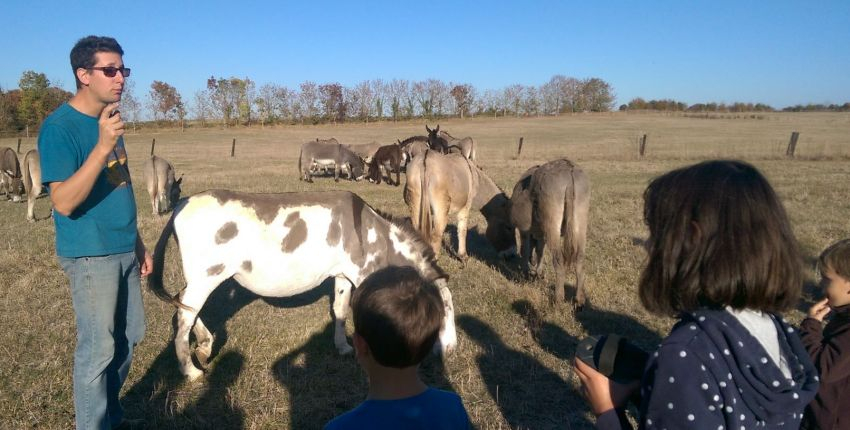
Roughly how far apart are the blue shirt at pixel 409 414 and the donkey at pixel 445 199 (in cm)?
705

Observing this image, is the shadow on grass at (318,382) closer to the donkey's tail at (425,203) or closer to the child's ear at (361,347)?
the child's ear at (361,347)

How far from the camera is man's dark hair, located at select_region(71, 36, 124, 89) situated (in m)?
2.97

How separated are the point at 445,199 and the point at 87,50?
22.8 feet

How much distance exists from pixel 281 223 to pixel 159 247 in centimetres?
114

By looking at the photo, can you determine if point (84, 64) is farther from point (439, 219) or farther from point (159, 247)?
point (439, 219)

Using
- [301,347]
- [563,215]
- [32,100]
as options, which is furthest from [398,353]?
[32,100]

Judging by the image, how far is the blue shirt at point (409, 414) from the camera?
66.1 inches

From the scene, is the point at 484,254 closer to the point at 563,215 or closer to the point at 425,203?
the point at 425,203

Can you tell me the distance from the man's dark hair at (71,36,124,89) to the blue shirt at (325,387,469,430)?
268cm

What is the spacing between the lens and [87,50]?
299 centimetres

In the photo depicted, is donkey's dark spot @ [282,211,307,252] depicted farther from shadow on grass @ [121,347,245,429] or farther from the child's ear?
the child's ear

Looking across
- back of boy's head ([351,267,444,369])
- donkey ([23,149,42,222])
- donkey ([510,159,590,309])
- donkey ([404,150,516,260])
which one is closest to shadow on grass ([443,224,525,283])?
donkey ([404,150,516,260])

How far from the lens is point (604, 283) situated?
24.6 ft

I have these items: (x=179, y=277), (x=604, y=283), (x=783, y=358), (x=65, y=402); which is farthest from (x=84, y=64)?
(x=604, y=283)
